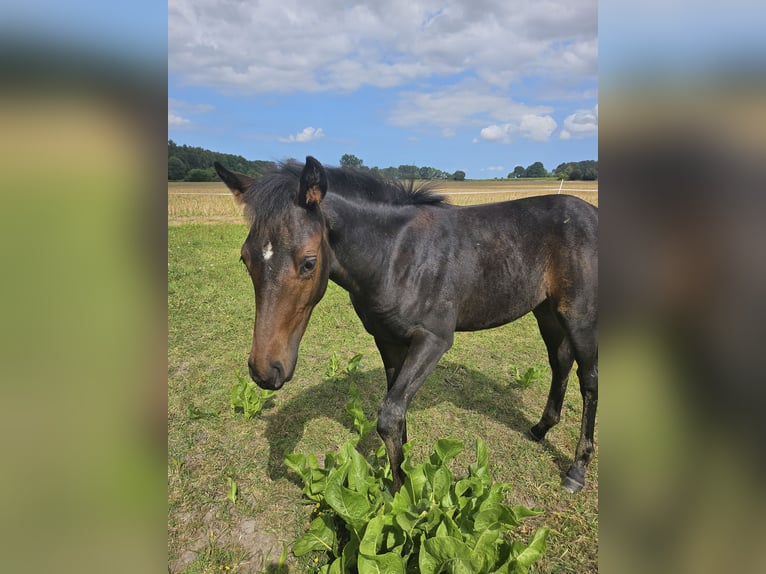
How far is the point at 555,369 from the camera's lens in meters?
4.13

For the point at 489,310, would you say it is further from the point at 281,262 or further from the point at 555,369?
the point at 281,262

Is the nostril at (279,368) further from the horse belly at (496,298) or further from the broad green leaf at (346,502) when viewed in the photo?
the horse belly at (496,298)

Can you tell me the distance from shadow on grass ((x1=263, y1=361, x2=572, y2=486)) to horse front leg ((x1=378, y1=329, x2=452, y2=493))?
98cm

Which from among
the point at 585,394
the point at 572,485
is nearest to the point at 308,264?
the point at 585,394

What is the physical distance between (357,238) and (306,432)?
230cm

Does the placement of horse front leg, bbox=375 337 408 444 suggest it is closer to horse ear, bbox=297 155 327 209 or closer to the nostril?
the nostril

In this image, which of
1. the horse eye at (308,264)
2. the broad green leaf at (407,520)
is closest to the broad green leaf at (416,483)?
the broad green leaf at (407,520)

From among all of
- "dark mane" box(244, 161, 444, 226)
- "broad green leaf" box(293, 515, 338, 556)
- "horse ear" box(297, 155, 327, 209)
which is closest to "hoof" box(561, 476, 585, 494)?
"broad green leaf" box(293, 515, 338, 556)

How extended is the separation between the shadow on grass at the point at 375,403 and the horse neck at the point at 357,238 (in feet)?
5.98

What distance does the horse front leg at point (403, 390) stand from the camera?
113 inches

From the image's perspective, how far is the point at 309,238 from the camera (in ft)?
7.80
